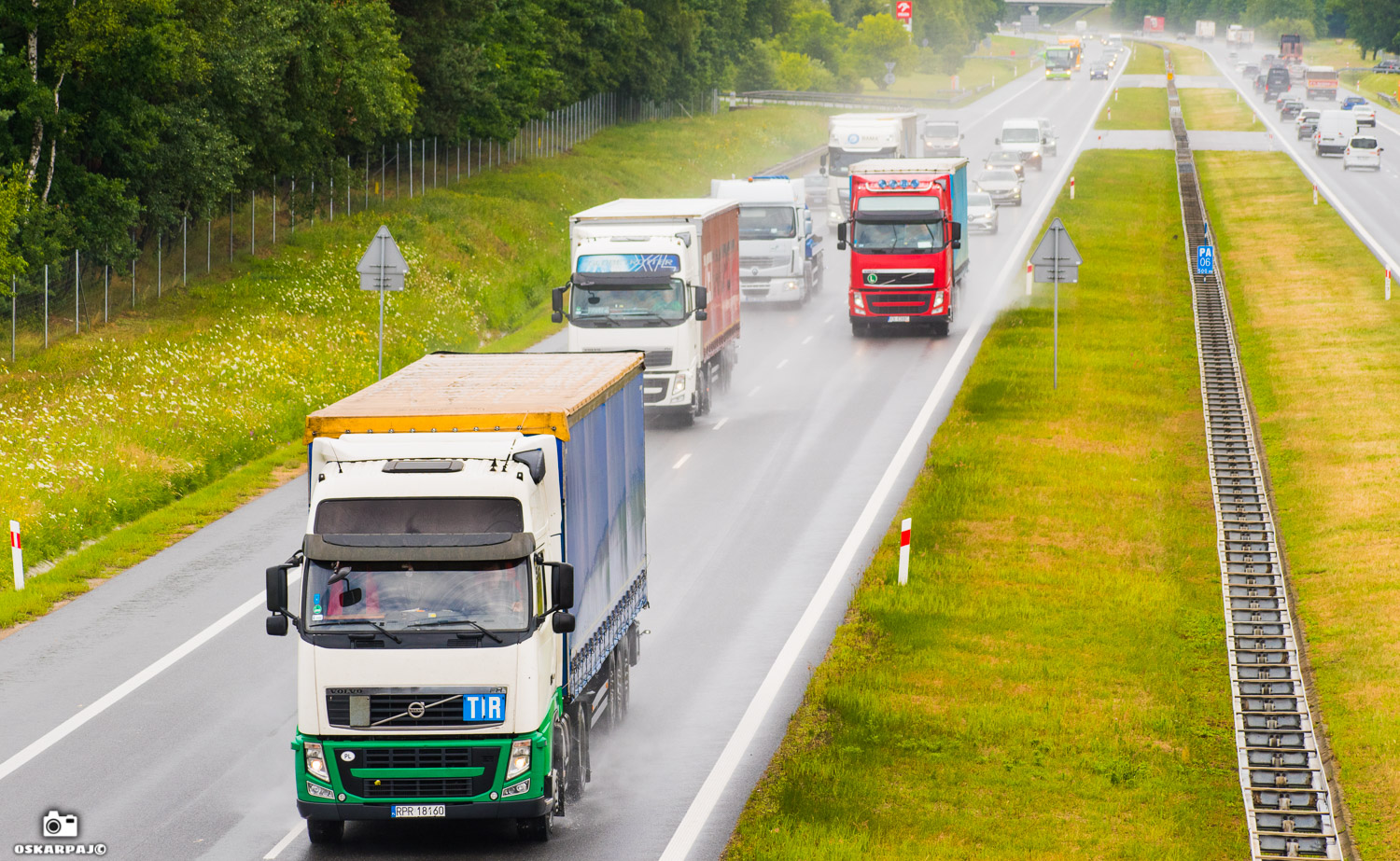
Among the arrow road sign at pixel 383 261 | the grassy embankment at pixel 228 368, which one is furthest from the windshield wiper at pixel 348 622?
the arrow road sign at pixel 383 261

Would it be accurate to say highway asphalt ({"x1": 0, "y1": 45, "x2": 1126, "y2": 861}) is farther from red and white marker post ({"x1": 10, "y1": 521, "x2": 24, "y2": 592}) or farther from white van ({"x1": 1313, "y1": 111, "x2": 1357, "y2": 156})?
white van ({"x1": 1313, "y1": 111, "x2": 1357, "y2": 156})

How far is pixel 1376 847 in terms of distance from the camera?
13.5 m

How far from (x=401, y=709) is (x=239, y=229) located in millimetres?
38278

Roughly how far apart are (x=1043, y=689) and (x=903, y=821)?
3.80 metres

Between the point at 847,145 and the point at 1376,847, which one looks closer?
the point at 1376,847

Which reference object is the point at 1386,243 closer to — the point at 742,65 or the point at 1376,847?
the point at 1376,847

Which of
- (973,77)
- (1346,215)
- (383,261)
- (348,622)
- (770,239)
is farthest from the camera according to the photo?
(973,77)

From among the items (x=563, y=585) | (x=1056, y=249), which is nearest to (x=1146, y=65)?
(x=1056, y=249)

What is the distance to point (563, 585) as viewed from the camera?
1193cm

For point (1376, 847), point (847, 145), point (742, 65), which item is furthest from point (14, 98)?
point (742, 65)

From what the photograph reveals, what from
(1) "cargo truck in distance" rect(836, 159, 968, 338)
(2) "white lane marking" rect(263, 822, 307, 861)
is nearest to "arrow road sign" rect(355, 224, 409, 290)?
(1) "cargo truck in distance" rect(836, 159, 968, 338)

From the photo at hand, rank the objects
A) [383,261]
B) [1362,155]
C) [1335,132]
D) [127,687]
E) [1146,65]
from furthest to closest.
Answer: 1. [1146,65]
2. [1335,132]
3. [1362,155]
4. [383,261]
5. [127,687]

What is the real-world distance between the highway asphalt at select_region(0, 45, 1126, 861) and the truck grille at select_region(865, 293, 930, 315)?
8.32m

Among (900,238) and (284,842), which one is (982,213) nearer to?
(900,238)
